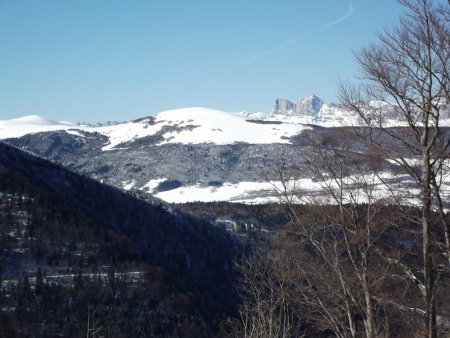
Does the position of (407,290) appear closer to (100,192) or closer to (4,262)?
(4,262)

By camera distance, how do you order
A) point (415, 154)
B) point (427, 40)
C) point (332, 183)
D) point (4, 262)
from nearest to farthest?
point (427, 40), point (415, 154), point (332, 183), point (4, 262)

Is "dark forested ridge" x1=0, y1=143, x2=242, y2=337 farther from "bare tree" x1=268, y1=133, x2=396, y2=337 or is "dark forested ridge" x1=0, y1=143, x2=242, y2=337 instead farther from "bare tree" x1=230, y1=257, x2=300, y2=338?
"bare tree" x1=268, y1=133, x2=396, y2=337

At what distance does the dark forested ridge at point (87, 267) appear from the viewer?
62.8 m

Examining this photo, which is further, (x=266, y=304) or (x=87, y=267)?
(x=87, y=267)

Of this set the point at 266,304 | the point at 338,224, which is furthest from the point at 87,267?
the point at 338,224

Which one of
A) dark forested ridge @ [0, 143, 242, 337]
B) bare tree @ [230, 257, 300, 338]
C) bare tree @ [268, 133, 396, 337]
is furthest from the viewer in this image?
dark forested ridge @ [0, 143, 242, 337]

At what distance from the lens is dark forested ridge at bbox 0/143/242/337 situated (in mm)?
62750

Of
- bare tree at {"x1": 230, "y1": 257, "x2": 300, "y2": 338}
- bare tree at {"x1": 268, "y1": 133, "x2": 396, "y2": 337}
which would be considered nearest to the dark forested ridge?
bare tree at {"x1": 230, "y1": 257, "x2": 300, "y2": 338}

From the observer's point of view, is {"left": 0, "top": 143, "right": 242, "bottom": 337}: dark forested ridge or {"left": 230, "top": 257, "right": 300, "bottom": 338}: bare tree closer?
{"left": 230, "top": 257, "right": 300, "bottom": 338}: bare tree

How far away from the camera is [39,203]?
92188 millimetres

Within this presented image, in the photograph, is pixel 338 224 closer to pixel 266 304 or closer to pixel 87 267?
pixel 266 304

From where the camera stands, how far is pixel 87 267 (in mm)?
78438

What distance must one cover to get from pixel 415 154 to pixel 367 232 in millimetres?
4214

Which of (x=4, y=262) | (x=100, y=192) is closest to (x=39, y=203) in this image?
(x=4, y=262)
